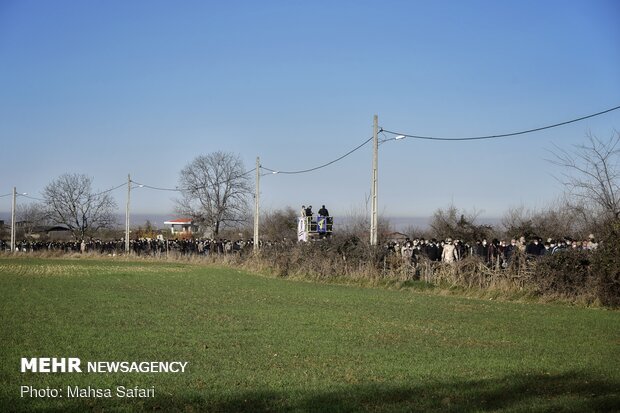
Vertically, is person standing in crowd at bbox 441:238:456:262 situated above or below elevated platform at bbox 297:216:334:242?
below

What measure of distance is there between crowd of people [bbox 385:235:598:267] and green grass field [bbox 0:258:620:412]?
4.39 metres

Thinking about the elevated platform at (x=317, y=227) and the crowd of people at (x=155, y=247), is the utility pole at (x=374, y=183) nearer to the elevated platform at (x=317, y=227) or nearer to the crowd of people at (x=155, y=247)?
the elevated platform at (x=317, y=227)

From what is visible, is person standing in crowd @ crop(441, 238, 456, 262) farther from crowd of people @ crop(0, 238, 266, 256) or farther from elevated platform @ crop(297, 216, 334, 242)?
crowd of people @ crop(0, 238, 266, 256)

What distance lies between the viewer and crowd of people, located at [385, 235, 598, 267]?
87.4 ft

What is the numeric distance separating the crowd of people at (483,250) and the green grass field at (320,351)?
4386 millimetres

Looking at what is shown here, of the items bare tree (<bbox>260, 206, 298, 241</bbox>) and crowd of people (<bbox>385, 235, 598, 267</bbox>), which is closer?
crowd of people (<bbox>385, 235, 598, 267</bbox>)

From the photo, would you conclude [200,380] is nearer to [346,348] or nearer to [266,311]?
[346,348]

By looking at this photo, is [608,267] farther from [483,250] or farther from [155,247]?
[155,247]

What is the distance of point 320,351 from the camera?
41.4ft

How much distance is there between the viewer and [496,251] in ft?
97.4

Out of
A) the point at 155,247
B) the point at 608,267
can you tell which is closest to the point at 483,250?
the point at 608,267

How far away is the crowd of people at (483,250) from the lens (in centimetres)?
2664

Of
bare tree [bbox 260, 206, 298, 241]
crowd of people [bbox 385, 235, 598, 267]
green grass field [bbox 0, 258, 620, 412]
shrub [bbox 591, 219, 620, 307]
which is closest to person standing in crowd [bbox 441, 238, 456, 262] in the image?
crowd of people [bbox 385, 235, 598, 267]

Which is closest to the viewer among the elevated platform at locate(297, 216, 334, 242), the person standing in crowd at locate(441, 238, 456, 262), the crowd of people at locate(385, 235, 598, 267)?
the crowd of people at locate(385, 235, 598, 267)
